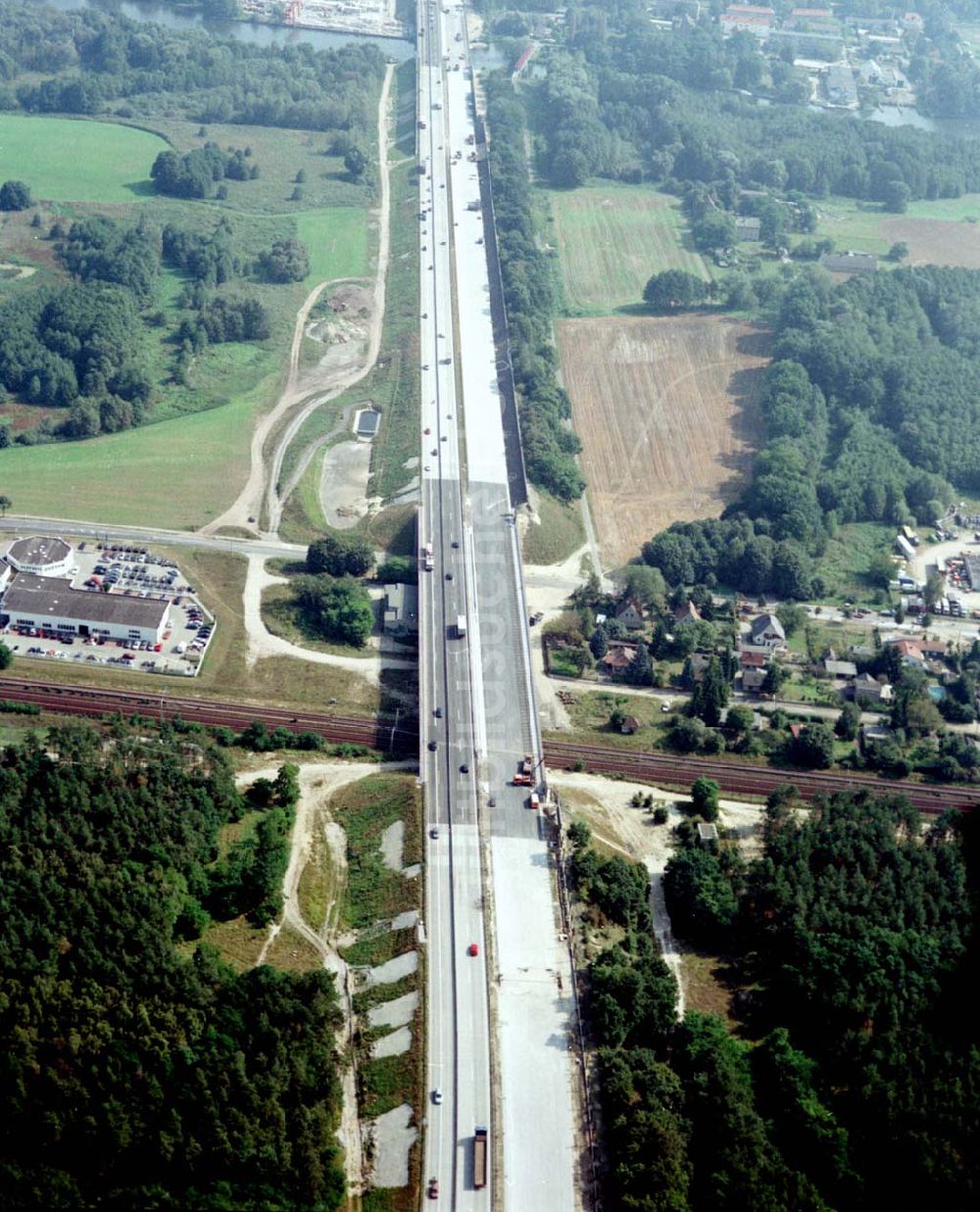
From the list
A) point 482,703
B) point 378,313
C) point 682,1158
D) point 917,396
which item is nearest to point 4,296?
point 378,313

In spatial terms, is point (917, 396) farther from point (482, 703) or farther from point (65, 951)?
point (65, 951)

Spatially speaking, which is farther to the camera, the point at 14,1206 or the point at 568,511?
the point at 568,511

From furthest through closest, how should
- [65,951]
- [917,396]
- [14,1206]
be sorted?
[917,396]
[65,951]
[14,1206]

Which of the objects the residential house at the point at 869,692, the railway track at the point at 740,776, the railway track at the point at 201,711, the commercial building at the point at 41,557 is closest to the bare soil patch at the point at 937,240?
the residential house at the point at 869,692

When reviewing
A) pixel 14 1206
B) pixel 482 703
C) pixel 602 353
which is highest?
pixel 602 353

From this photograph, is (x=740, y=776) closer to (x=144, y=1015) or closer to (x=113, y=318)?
(x=144, y=1015)

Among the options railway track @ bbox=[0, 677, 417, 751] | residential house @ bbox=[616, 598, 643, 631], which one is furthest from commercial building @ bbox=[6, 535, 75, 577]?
residential house @ bbox=[616, 598, 643, 631]

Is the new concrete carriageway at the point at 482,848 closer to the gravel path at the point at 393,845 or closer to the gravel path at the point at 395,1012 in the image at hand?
the gravel path at the point at 395,1012
